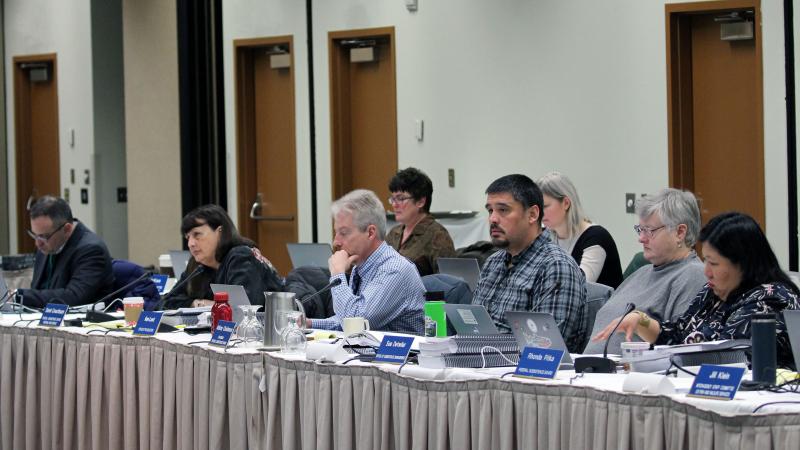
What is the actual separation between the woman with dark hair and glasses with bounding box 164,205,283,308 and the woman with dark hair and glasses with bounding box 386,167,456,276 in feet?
4.46

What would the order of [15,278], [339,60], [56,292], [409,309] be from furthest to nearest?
[339,60], [15,278], [56,292], [409,309]

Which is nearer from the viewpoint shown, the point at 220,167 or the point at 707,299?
the point at 707,299

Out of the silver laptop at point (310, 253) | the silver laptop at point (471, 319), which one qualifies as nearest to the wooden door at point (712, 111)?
the silver laptop at point (310, 253)

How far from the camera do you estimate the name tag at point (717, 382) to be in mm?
2576

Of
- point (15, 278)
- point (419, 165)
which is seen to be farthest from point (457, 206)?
point (15, 278)

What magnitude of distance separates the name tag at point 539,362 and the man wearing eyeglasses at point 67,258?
292cm

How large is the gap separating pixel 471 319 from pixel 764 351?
3.22 ft

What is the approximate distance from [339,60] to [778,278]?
211 inches

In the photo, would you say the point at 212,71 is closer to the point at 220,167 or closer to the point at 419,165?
the point at 220,167

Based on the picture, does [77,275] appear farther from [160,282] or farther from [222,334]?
[222,334]

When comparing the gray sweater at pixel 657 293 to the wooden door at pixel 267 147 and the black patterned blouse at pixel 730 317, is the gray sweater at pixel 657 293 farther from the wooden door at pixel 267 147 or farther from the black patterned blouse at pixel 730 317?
the wooden door at pixel 267 147

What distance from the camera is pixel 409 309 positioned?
4.16 metres

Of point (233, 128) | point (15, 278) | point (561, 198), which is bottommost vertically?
point (15, 278)

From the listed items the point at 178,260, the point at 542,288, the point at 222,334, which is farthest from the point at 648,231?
the point at 178,260
